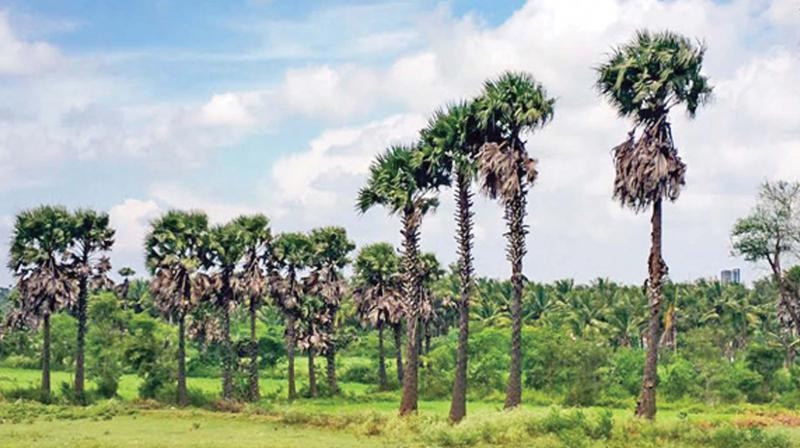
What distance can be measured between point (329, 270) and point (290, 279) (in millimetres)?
3503

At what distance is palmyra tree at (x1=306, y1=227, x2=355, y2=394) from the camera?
215ft

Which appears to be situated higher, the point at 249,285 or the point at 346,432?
the point at 249,285

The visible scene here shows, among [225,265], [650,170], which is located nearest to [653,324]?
[650,170]

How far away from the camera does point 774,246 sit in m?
55.7

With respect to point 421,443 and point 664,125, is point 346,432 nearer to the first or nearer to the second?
point 421,443

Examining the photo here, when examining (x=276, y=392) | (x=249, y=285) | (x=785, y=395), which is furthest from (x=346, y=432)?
(x=785, y=395)

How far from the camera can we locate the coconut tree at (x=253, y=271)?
60062 mm

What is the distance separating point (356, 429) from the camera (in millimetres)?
36656

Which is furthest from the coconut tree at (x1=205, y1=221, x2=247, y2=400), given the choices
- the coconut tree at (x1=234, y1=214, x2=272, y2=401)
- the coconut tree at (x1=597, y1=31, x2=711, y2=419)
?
the coconut tree at (x1=597, y1=31, x2=711, y2=419)

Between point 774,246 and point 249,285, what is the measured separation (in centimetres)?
3315

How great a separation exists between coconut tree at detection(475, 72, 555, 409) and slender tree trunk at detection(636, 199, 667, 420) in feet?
17.6

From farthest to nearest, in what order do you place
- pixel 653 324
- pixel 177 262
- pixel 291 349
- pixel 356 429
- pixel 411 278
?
pixel 291 349
pixel 177 262
pixel 411 278
pixel 356 429
pixel 653 324

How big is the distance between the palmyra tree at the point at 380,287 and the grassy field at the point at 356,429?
18.9 meters

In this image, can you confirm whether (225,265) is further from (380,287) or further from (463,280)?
(463,280)
